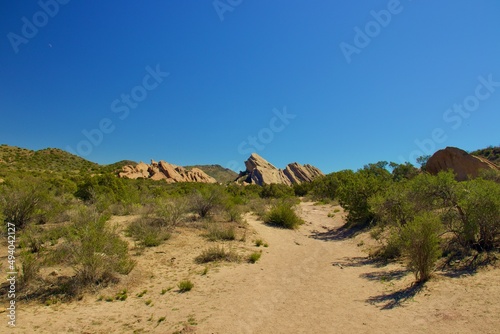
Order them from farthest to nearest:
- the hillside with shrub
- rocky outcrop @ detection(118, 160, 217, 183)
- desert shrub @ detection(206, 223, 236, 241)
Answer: rocky outcrop @ detection(118, 160, 217, 183) < desert shrub @ detection(206, 223, 236, 241) < the hillside with shrub

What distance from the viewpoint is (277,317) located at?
6.42 meters

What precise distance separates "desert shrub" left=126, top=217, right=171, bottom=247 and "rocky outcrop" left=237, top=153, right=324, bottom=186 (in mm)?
54548

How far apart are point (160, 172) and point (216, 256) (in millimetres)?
48081

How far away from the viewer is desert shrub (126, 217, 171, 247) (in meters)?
12.0

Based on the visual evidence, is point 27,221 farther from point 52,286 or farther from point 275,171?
point 275,171

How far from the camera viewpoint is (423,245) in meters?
7.56

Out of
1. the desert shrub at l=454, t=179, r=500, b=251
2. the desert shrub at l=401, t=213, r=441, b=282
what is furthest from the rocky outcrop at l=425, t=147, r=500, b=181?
the desert shrub at l=401, t=213, r=441, b=282

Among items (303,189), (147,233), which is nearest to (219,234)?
(147,233)

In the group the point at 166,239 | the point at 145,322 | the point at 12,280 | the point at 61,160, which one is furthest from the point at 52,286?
the point at 61,160

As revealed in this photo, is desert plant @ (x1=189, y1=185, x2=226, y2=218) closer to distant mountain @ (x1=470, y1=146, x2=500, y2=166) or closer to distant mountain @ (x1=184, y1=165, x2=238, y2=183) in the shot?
distant mountain @ (x1=470, y1=146, x2=500, y2=166)

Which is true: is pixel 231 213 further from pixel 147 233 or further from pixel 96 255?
pixel 96 255

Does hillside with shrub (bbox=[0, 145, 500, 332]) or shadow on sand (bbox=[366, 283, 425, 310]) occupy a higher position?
hillside with shrub (bbox=[0, 145, 500, 332])

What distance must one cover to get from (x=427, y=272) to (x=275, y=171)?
237ft

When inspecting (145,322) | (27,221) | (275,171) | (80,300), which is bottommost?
(145,322)
